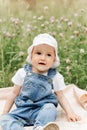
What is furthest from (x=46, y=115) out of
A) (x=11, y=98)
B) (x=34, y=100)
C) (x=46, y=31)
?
(x=46, y=31)

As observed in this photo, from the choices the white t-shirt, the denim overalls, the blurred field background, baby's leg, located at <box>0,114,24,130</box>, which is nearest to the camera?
baby's leg, located at <box>0,114,24,130</box>

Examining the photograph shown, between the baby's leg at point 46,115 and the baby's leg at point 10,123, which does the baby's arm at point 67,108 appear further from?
the baby's leg at point 10,123

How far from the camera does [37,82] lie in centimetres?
263

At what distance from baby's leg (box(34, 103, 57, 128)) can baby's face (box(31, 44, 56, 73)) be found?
220 mm

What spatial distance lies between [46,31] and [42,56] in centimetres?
116

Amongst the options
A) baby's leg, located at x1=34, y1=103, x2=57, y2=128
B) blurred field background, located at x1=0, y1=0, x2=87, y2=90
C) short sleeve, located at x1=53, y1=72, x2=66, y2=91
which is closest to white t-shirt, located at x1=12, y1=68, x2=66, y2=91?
short sleeve, located at x1=53, y1=72, x2=66, y2=91

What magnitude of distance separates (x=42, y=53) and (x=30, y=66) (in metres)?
0.15

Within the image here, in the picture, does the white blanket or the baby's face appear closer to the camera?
the white blanket

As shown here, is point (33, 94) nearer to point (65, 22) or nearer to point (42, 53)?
point (42, 53)

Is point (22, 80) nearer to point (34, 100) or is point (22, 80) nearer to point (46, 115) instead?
point (34, 100)

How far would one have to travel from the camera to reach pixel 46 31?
373 cm

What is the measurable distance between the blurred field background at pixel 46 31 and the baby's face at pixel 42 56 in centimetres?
95

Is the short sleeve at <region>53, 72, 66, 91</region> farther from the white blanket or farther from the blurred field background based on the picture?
the blurred field background

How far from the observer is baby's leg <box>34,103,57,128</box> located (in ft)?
8.13
